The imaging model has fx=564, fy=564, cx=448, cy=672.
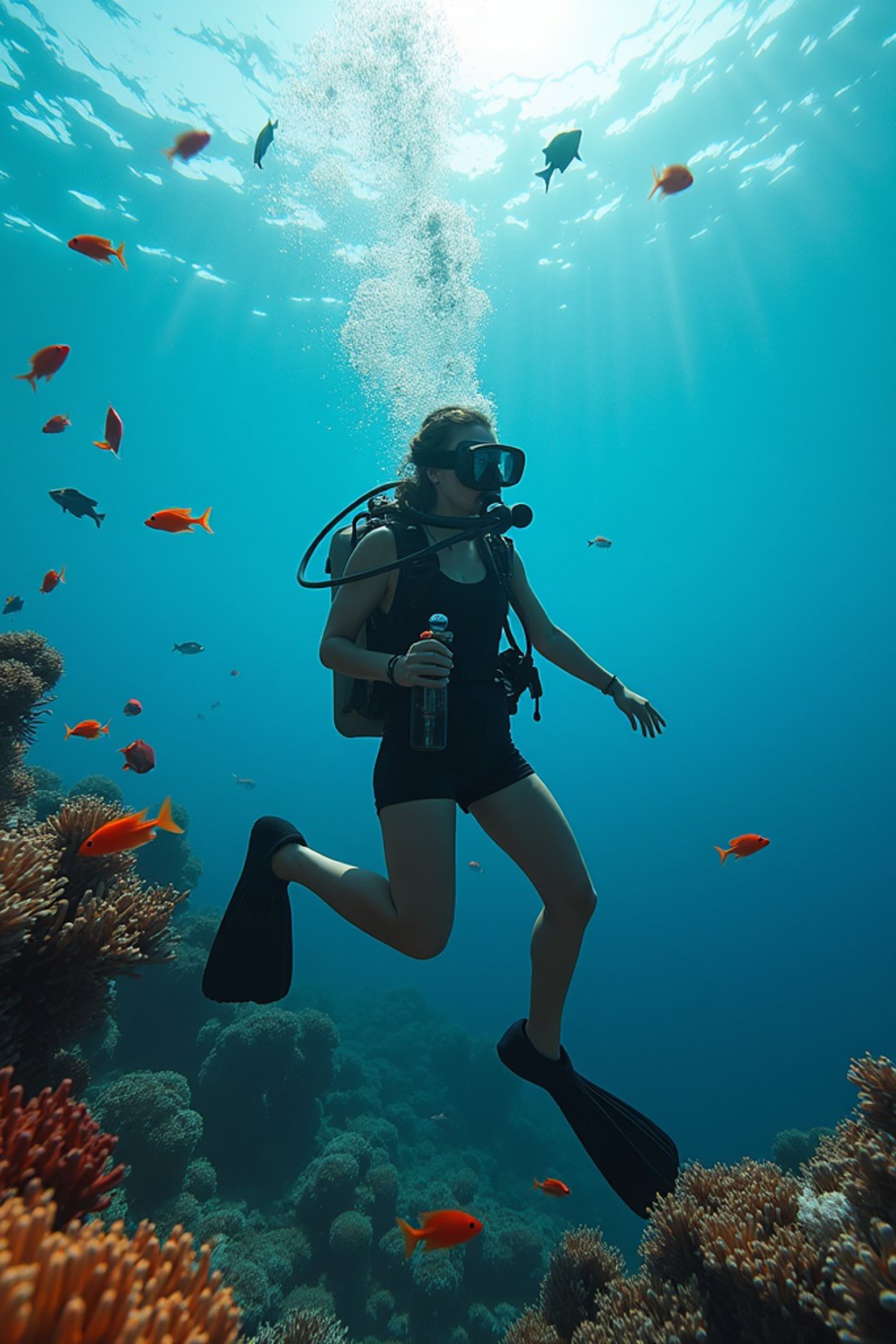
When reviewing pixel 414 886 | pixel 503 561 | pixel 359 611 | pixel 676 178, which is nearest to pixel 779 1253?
pixel 414 886

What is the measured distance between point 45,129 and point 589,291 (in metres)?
24.5

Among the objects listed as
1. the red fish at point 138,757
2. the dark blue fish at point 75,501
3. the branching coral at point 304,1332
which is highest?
the dark blue fish at point 75,501

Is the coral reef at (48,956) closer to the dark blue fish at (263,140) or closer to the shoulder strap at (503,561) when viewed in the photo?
the shoulder strap at (503,561)

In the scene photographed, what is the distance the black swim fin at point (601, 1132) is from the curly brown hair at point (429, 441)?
10.3ft

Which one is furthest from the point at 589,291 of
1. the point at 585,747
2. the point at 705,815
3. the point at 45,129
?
the point at 585,747

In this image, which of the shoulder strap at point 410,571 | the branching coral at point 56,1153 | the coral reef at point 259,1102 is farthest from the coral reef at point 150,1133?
the shoulder strap at point 410,571

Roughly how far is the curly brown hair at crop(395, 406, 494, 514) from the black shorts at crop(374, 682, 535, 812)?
123 cm

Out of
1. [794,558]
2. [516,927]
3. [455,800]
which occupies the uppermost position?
[794,558]

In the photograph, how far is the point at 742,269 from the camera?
29922 mm

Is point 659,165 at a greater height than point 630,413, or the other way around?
point 630,413

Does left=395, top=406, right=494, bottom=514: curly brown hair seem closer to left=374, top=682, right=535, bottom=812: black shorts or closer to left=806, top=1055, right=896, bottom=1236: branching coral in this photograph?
left=374, top=682, right=535, bottom=812: black shorts

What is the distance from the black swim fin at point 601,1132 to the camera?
3.13 m

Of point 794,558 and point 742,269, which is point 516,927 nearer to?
point 794,558

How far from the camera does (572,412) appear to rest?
43.7 metres
